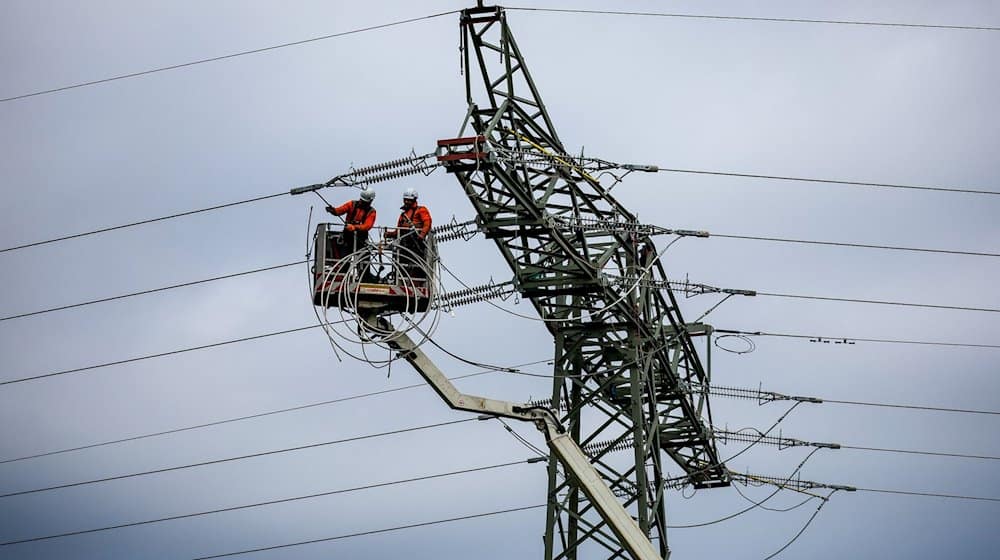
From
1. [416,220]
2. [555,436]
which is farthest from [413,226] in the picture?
[555,436]

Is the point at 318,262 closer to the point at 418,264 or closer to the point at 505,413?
the point at 418,264

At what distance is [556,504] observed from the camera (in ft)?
115

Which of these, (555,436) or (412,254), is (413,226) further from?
(555,436)

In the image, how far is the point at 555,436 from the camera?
32188 millimetres

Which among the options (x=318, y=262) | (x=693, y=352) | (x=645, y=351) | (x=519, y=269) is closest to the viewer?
(x=318, y=262)

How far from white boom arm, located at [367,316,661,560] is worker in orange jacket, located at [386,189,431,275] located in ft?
4.70

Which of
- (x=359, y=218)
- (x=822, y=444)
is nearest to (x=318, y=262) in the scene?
(x=359, y=218)

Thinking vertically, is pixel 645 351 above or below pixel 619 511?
above

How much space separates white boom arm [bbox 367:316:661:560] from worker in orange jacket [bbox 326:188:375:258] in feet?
4.21

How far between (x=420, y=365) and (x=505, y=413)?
185cm

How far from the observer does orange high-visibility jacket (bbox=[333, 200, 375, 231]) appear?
30.9 meters

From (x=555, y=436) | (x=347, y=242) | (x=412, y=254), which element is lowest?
(x=555, y=436)

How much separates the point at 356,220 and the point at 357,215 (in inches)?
3.6

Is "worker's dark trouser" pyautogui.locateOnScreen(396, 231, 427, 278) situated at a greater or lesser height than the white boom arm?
greater
